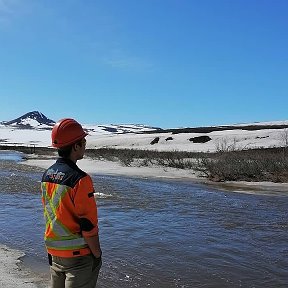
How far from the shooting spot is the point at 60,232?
3189 mm

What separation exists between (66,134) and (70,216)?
621mm

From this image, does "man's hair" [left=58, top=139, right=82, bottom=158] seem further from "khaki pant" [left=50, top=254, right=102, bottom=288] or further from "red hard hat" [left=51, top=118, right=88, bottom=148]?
"khaki pant" [left=50, top=254, right=102, bottom=288]

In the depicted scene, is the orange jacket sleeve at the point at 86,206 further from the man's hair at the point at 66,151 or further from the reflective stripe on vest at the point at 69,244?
the man's hair at the point at 66,151

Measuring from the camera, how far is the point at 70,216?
3135 mm

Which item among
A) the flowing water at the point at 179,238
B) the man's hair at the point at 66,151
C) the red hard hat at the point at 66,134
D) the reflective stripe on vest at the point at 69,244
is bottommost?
the flowing water at the point at 179,238

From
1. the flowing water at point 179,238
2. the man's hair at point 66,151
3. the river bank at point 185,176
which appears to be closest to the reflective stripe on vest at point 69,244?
the man's hair at point 66,151

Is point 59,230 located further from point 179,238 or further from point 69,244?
point 179,238

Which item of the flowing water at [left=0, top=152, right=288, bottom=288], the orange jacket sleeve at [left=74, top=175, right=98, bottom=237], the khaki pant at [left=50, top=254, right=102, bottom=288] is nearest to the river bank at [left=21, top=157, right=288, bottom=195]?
the flowing water at [left=0, top=152, right=288, bottom=288]

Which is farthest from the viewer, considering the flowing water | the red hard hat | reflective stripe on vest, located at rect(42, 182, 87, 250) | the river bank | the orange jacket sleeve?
the river bank

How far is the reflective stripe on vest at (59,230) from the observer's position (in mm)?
3137

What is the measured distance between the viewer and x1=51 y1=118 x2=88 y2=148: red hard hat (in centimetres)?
328

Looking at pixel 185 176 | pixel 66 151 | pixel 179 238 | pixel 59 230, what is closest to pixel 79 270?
pixel 59 230

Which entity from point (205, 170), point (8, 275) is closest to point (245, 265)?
point (8, 275)

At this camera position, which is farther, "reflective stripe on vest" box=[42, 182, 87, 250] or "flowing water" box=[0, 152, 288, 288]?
"flowing water" box=[0, 152, 288, 288]
